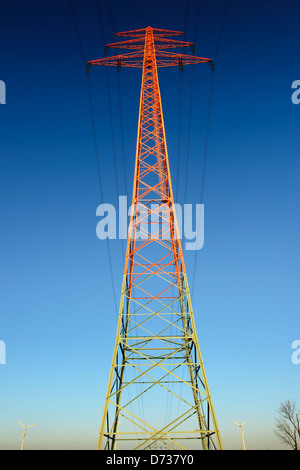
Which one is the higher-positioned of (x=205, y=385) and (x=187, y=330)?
(x=187, y=330)

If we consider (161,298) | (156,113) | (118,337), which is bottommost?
(118,337)

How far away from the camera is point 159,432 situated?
52.3 ft

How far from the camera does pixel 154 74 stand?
84.4 feet

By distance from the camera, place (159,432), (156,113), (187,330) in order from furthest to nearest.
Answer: (156,113) < (187,330) < (159,432)
